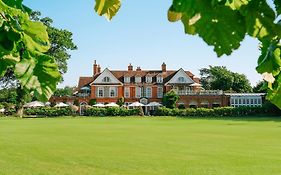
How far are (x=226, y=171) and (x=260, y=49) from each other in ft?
27.9

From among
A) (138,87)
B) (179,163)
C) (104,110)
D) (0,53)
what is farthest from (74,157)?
(138,87)

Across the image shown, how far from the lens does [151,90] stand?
65.2m

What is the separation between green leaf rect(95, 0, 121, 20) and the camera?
138 centimetres

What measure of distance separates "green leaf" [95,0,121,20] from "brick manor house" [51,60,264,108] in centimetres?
6047

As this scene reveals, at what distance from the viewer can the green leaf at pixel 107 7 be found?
1380 mm

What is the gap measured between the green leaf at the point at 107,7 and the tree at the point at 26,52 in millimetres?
208

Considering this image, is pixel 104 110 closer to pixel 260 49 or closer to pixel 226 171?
pixel 226 171

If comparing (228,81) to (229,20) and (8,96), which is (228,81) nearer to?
(8,96)

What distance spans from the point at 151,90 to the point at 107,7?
63.9 meters

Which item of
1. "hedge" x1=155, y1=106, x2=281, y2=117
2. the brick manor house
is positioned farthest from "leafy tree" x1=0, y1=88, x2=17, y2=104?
"hedge" x1=155, y1=106, x2=281, y2=117

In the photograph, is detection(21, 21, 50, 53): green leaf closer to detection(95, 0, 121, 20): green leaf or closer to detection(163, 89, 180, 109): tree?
detection(95, 0, 121, 20): green leaf

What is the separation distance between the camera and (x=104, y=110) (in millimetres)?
53250

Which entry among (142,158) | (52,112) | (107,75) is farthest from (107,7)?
(107,75)

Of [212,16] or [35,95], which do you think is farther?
[35,95]
